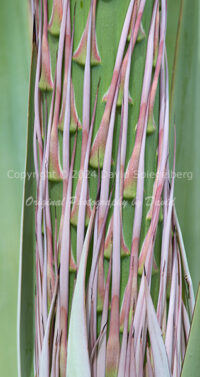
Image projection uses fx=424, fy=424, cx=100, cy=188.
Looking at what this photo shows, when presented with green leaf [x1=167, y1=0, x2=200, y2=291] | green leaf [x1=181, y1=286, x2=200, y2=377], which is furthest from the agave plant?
green leaf [x1=167, y1=0, x2=200, y2=291]

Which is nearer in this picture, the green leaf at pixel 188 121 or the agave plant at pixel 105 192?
the agave plant at pixel 105 192

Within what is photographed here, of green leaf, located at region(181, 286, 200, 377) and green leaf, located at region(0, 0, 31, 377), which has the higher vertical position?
green leaf, located at region(0, 0, 31, 377)

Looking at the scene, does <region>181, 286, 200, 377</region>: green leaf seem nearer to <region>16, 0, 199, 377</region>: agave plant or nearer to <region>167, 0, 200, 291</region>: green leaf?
<region>16, 0, 199, 377</region>: agave plant

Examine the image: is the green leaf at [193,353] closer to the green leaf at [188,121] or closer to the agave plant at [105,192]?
the agave plant at [105,192]

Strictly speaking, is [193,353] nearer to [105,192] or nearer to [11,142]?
[105,192]

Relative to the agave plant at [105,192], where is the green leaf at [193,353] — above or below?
below

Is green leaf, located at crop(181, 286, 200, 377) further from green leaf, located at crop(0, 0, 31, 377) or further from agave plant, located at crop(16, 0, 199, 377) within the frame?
green leaf, located at crop(0, 0, 31, 377)

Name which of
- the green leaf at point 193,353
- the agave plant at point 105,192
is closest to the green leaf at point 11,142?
the agave plant at point 105,192

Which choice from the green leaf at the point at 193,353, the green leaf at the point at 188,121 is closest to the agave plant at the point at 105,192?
the green leaf at the point at 193,353

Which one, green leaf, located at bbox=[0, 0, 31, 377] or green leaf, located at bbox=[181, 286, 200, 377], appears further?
green leaf, located at bbox=[0, 0, 31, 377]

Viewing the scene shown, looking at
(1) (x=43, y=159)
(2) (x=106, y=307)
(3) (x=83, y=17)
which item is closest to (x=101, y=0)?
(3) (x=83, y=17)
